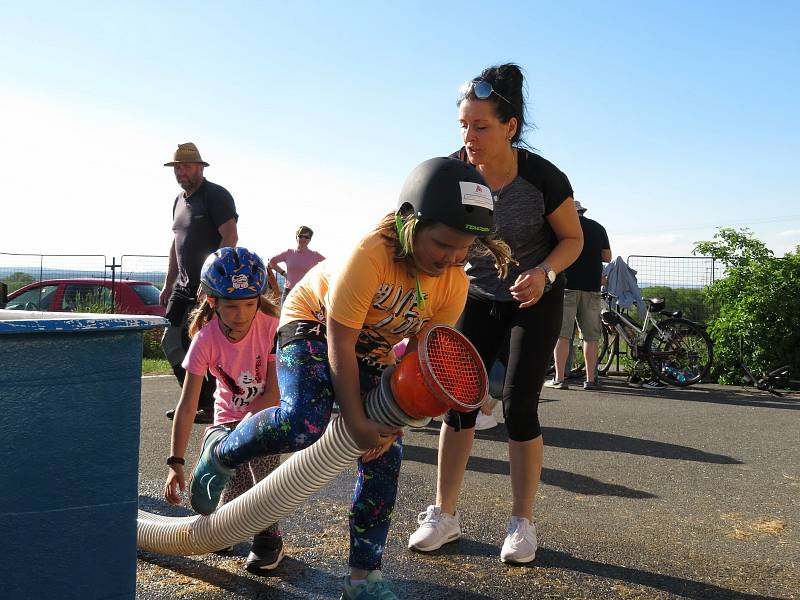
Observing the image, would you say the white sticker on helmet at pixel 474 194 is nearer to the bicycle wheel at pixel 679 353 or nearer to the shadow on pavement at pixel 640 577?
the shadow on pavement at pixel 640 577

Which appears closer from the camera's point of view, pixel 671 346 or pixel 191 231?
pixel 191 231

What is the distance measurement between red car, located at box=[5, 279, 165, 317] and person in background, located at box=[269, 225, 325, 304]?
4201 mm

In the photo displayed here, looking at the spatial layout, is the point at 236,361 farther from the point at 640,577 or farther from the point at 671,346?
the point at 671,346

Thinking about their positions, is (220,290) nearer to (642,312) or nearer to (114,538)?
(114,538)

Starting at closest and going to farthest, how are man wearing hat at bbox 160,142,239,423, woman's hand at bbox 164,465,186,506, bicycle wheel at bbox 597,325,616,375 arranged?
1. woman's hand at bbox 164,465,186,506
2. man wearing hat at bbox 160,142,239,423
3. bicycle wheel at bbox 597,325,616,375

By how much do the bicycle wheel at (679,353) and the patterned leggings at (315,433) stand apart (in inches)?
321

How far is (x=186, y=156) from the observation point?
639 cm

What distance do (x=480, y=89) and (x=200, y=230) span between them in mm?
3284

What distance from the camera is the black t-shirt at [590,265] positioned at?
30.3 feet

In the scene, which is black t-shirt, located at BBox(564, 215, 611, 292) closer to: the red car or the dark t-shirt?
the dark t-shirt

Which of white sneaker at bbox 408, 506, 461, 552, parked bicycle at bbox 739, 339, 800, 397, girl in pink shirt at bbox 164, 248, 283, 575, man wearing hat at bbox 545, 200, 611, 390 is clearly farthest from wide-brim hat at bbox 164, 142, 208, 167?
parked bicycle at bbox 739, 339, 800, 397

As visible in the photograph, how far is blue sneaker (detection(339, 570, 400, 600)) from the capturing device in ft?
9.59

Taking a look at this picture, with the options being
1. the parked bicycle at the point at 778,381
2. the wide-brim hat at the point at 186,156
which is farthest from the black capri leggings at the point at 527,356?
the parked bicycle at the point at 778,381

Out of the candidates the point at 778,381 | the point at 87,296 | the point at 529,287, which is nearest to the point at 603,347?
the point at 778,381
